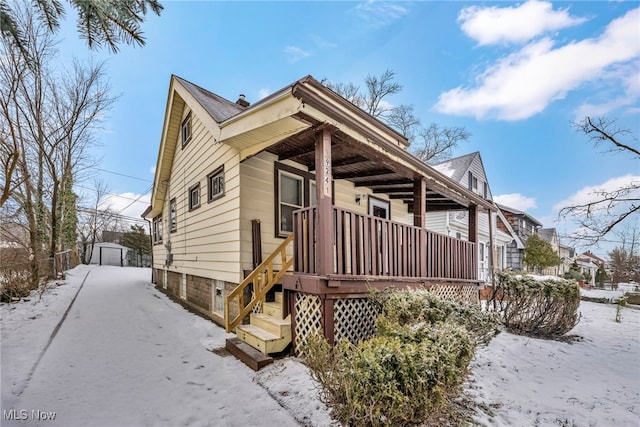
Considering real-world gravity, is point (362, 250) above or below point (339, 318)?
above

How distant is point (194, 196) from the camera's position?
8570 millimetres

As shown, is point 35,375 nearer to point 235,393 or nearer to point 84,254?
point 235,393

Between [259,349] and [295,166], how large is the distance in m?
3.82

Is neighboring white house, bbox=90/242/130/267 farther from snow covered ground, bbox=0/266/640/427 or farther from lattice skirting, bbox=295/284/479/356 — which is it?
lattice skirting, bbox=295/284/479/356

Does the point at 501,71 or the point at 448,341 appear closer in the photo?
the point at 448,341

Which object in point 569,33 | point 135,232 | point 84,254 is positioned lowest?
point 84,254

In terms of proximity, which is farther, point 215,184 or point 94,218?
point 94,218

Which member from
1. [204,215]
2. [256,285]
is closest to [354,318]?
[256,285]

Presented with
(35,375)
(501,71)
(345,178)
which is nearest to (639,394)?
(345,178)

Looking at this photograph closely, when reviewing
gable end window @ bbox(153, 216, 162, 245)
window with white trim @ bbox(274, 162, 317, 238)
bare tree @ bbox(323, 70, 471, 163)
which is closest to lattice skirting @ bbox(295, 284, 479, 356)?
window with white trim @ bbox(274, 162, 317, 238)

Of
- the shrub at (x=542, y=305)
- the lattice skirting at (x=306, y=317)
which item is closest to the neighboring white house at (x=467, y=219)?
the shrub at (x=542, y=305)

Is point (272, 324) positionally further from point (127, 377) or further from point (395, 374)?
point (395, 374)

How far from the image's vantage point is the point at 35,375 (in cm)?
370
